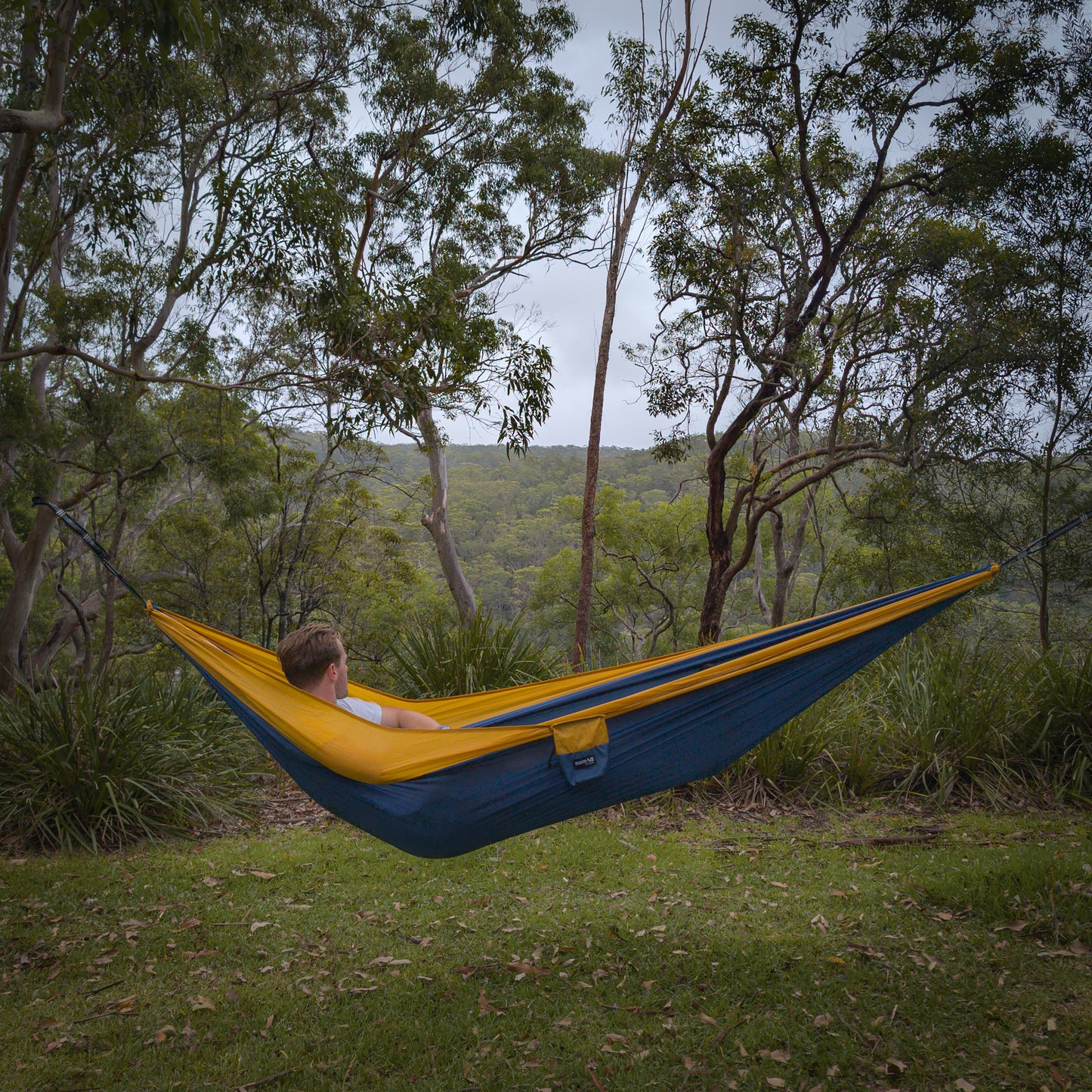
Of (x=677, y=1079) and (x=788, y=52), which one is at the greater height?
(x=788, y=52)

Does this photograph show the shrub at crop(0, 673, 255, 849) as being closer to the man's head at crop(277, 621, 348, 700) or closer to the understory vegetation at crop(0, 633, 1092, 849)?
the understory vegetation at crop(0, 633, 1092, 849)

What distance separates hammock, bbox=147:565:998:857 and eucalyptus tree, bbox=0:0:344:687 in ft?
12.4

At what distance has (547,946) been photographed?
85.0 inches

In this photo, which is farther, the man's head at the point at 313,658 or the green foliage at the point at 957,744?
the green foliage at the point at 957,744

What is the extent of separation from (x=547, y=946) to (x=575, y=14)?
317 inches

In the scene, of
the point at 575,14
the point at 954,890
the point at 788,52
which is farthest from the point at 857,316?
the point at 954,890

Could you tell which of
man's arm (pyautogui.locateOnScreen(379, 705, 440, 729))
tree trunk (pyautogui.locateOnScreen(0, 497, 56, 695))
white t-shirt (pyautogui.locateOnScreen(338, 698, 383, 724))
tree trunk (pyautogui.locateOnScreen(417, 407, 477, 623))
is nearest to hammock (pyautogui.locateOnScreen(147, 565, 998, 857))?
white t-shirt (pyautogui.locateOnScreen(338, 698, 383, 724))

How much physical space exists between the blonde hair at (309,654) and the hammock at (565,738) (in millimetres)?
47

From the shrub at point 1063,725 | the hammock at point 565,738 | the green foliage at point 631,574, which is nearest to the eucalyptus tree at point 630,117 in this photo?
the shrub at point 1063,725

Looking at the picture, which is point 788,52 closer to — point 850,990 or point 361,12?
point 361,12

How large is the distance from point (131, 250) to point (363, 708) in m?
6.81

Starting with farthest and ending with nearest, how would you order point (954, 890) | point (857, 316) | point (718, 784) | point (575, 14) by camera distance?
point (575, 14), point (857, 316), point (718, 784), point (954, 890)

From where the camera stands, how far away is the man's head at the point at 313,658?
2000 millimetres

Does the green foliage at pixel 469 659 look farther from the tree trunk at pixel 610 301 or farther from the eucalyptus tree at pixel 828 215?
the eucalyptus tree at pixel 828 215
